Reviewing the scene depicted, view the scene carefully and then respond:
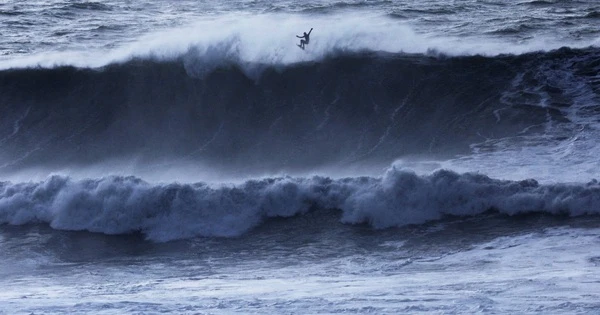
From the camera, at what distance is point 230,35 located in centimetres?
2064

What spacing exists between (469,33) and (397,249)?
32.7 feet

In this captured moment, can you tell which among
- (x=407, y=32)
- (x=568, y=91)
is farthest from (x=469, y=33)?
(x=568, y=91)

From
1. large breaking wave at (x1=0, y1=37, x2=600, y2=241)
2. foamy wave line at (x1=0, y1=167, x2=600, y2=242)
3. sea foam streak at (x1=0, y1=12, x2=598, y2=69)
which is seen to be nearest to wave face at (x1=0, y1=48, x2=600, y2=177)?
large breaking wave at (x1=0, y1=37, x2=600, y2=241)

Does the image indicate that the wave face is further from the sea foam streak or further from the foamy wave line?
the foamy wave line

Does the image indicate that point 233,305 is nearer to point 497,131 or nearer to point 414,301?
point 414,301

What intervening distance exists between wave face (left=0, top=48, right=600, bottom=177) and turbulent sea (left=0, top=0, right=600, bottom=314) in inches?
2.0

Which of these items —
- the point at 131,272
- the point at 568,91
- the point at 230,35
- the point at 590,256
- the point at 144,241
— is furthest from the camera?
the point at 230,35

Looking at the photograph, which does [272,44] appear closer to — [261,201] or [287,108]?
[287,108]

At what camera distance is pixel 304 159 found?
1684cm

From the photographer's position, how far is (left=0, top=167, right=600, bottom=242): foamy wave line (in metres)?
14.0

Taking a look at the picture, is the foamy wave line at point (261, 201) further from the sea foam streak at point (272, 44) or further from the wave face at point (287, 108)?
the sea foam streak at point (272, 44)

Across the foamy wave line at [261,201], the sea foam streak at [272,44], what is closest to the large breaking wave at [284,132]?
the foamy wave line at [261,201]

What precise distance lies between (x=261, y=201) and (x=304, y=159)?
7.55 ft

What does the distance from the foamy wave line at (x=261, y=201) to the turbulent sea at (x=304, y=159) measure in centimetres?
3
